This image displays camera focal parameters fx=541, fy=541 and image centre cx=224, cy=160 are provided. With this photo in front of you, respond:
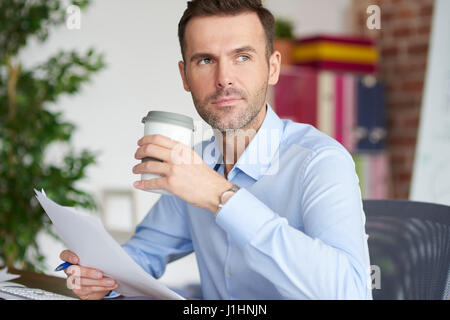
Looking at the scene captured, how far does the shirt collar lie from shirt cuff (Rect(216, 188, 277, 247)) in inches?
7.7

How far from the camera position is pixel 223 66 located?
2.31ft

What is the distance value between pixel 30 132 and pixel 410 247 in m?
1.60

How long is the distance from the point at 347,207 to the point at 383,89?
307cm

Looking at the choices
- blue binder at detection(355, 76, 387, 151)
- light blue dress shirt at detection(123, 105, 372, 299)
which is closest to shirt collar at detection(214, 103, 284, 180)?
light blue dress shirt at detection(123, 105, 372, 299)

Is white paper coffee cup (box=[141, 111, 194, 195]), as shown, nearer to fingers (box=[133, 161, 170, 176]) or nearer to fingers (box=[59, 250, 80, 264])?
fingers (box=[133, 161, 170, 176])

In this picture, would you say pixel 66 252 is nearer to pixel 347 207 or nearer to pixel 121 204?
pixel 347 207

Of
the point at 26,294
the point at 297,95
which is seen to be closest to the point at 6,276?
the point at 26,294

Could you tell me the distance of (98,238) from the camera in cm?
72

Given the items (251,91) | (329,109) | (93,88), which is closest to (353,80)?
(329,109)

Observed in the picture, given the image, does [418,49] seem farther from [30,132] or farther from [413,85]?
[30,132]

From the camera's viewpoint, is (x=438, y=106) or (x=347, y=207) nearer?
(x=347, y=207)

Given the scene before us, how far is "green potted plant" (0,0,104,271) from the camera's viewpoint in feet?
6.95
